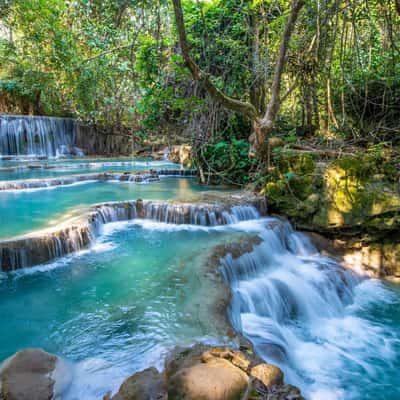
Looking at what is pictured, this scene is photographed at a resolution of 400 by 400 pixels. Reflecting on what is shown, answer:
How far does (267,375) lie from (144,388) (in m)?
0.86

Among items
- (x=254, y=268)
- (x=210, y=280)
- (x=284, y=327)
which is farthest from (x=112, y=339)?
(x=254, y=268)

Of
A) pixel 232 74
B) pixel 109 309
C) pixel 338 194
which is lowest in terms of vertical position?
pixel 109 309

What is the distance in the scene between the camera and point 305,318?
4.37 meters

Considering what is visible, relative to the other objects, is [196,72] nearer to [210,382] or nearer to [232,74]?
[210,382]

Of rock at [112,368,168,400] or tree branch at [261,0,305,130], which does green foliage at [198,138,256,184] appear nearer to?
tree branch at [261,0,305,130]

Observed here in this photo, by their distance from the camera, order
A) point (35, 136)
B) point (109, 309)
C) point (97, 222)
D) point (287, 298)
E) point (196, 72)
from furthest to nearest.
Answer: point (35, 136), point (97, 222), point (287, 298), point (196, 72), point (109, 309)

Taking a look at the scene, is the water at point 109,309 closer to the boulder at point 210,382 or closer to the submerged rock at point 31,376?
the submerged rock at point 31,376

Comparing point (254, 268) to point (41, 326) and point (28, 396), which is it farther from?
point (28, 396)

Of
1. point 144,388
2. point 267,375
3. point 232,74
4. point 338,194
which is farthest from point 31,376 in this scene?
point 232,74

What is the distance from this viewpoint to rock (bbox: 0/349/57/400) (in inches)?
84.7

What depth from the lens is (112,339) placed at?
3.03 metres

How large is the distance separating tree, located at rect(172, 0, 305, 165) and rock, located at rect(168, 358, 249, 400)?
3.20 meters

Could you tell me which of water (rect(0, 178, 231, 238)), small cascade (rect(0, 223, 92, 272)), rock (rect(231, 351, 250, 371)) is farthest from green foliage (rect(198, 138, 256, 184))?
rock (rect(231, 351, 250, 371))

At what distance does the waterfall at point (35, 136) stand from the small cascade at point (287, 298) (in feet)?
48.8
